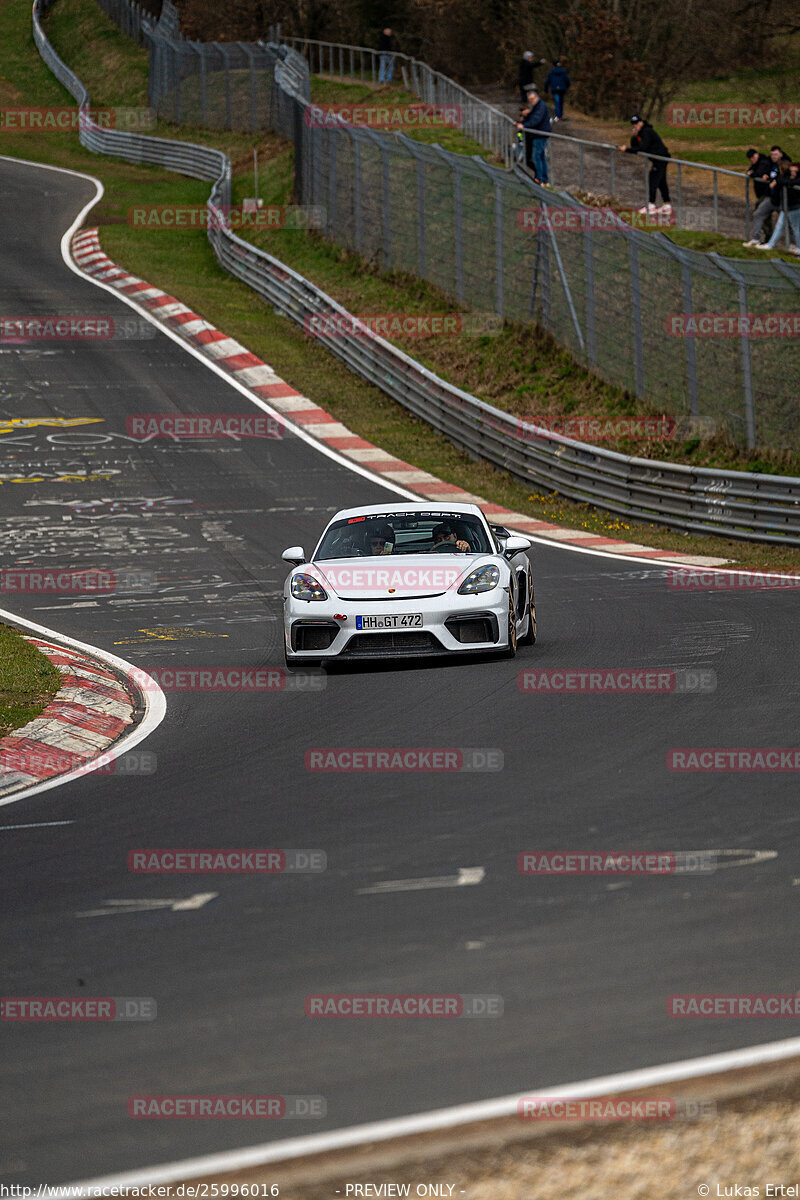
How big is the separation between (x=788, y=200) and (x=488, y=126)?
1642 centimetres

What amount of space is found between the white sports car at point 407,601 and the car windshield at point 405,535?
0.02 m

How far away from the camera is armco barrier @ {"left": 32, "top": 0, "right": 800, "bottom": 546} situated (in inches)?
785

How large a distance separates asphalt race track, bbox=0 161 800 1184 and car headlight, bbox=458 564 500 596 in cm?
60

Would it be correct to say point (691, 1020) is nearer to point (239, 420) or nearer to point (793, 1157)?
point (793, 1157)

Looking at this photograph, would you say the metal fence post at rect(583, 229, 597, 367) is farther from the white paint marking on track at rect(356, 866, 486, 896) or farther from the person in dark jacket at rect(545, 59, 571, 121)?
the white paint marking on track at rect(356, 866, 486, 896)

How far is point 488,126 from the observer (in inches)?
1550

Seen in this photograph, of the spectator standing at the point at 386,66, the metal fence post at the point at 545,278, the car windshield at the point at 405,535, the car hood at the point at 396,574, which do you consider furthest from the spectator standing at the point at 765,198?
the spectator standing at the point at 386,66

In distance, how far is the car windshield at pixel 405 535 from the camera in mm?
12969

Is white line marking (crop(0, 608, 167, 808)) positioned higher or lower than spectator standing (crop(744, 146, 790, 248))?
lower

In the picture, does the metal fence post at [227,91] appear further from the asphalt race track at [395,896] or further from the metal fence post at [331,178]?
the asphalt race track at [395,896]

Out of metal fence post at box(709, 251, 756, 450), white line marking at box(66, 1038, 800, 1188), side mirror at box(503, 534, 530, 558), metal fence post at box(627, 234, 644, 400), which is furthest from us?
metal fence post at box(627, 234, 644, 400)

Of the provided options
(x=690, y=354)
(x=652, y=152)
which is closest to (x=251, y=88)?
(x=652, y=152)

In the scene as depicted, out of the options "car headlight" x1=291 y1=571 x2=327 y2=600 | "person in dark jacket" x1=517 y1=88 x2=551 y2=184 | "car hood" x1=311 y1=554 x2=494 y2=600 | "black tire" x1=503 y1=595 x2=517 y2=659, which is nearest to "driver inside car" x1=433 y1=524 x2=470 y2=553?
"car hood" x1=311 y1=554 x2=494 y2=600

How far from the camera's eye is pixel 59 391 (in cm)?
2906
